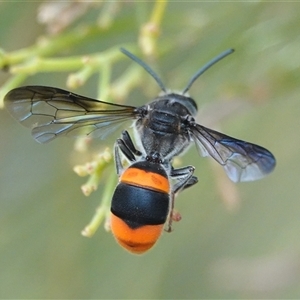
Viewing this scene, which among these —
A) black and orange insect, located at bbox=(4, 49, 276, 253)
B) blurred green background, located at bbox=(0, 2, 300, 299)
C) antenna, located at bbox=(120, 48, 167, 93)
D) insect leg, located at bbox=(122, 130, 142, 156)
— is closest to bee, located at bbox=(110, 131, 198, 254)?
black and orange insect, located at bbox=(4, 49, 276, 253)

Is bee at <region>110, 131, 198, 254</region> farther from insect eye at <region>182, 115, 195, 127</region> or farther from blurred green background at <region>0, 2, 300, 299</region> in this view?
blurred green background at <region>0, 2, 300, 299</region>

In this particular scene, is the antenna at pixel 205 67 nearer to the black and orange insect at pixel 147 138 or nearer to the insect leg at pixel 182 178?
the black and orange insect at pixel 147 138

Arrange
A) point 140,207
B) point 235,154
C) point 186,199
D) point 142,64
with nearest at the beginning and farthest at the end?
point 140,207, point 235,154, point 142,64, point 186,199

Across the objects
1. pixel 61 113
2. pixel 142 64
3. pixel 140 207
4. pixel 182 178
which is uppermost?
pixel 142 64

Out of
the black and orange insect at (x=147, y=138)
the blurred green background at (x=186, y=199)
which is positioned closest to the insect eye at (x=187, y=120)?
the black and orange insect at (x=147, y=138)

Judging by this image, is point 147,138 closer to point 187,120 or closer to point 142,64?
point 187,120

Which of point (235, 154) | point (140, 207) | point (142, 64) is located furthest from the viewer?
point (142, 64)

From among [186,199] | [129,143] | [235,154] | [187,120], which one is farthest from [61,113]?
[186,199]
